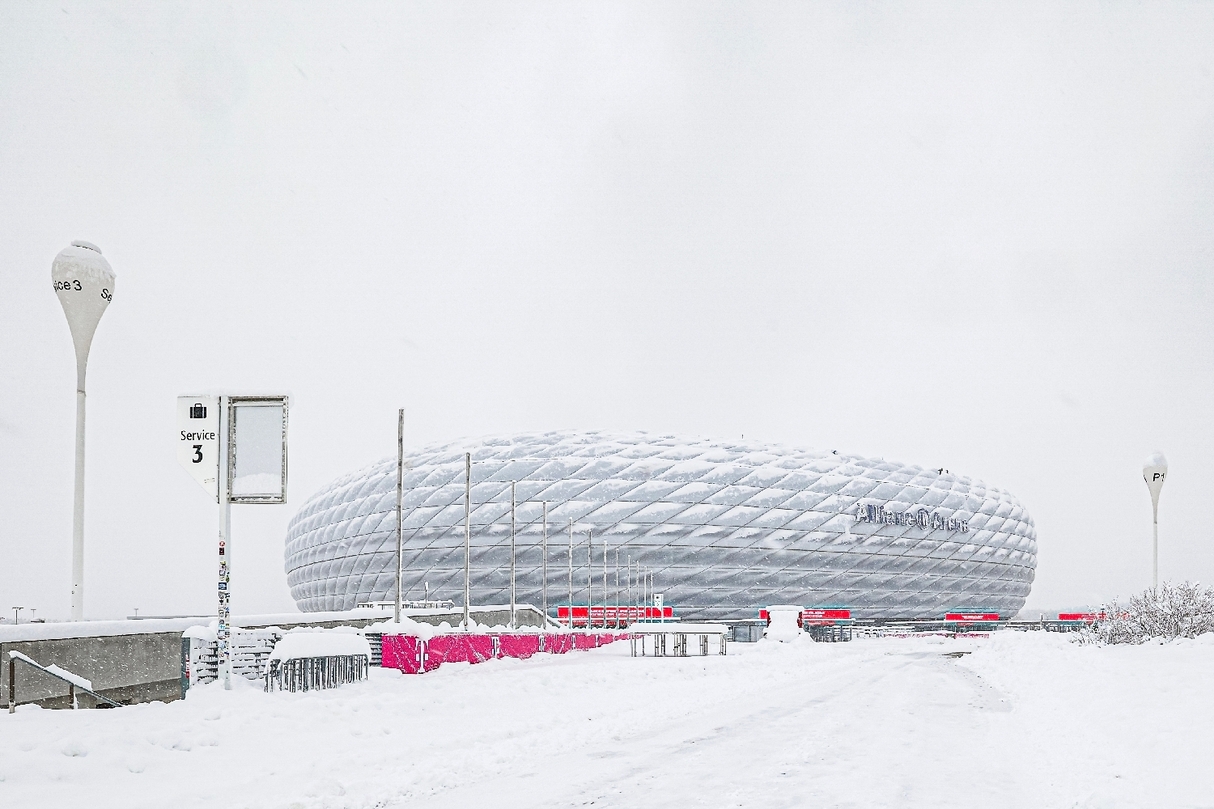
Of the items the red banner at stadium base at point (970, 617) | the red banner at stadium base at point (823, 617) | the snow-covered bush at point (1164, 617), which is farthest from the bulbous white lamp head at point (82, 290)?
the red banner at stadium base at point (970, 617)

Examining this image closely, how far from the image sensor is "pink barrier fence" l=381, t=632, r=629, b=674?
2575 cm

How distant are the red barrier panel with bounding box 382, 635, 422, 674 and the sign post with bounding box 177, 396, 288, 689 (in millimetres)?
10727

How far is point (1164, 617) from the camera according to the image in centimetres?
2884

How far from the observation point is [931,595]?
111 meters

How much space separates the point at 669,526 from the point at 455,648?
69.0 metres

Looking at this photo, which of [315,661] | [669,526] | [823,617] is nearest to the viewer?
[315,661]

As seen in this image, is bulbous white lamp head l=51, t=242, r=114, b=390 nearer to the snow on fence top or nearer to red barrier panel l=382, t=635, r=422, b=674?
the snow on fence top

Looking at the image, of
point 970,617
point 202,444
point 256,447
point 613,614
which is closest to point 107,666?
point 202,444

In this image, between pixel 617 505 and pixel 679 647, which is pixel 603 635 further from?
pixel 617 505

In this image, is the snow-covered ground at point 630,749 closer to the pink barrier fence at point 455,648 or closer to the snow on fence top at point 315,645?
the snow on fence top at point 315,645

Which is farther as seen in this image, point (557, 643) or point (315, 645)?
point (557, 643)

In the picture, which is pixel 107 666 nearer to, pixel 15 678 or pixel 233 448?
pixel 15 678

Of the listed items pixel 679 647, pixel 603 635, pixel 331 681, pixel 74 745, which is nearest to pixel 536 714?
pixel 331 681

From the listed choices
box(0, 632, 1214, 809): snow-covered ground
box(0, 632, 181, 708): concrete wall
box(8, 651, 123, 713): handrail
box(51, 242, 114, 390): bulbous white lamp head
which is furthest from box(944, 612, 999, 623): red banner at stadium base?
box(8, 651, 123, 713): handrail
